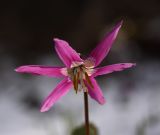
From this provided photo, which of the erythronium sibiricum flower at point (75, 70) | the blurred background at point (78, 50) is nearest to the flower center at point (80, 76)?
the erythronium sibiricum flower at point (75, 70)

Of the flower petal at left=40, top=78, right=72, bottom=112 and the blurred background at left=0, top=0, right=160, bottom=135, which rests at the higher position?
the blurred background at left=0, top=0, right=160, bottom=135

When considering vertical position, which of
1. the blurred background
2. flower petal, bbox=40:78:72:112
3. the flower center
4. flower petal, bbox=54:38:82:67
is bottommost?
flower petal, bbox=40:78:72:112

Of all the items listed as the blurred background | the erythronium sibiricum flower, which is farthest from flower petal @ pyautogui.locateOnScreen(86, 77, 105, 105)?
the blurred background

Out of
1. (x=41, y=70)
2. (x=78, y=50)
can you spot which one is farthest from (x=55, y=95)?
(x=78, y=50)

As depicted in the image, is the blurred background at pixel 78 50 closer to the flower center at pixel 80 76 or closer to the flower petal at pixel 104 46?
the flower center at pixel 80 76

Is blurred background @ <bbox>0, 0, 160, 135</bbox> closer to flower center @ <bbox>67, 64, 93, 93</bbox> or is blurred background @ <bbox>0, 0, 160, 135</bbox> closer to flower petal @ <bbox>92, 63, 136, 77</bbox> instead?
flower center @ <bbox>67, 64, 93, 93</bbox>

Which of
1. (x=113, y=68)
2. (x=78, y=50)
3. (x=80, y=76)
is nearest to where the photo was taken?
(x=113, y=68)

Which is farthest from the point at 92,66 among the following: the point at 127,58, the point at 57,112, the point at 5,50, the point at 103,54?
the point at 5,50

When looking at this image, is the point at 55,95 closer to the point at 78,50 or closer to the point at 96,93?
the point at 96,93
